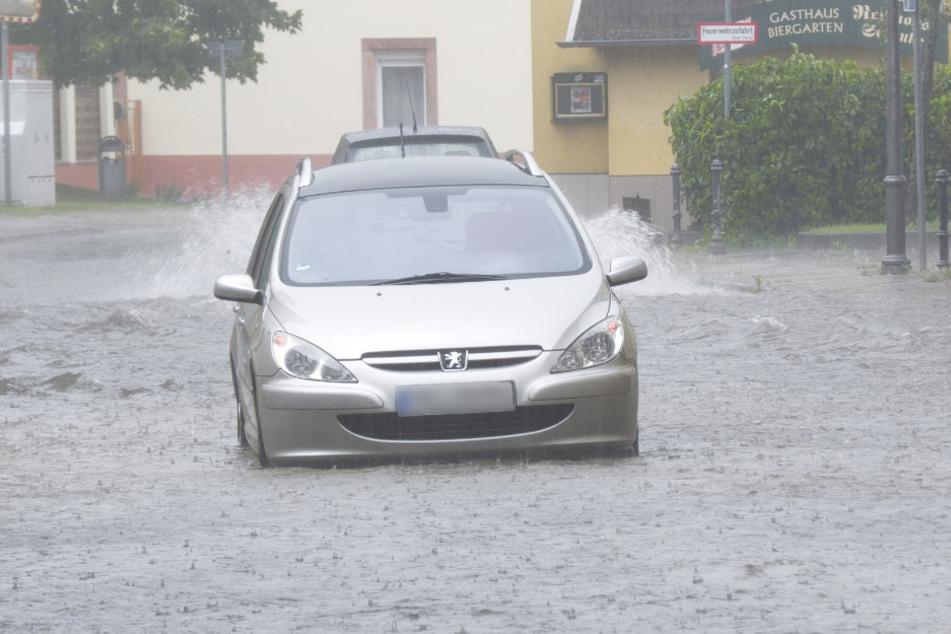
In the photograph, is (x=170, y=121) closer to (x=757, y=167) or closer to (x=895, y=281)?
(x=757, y=167)

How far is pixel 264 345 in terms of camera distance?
8.16 meters

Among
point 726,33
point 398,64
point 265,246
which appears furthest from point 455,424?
point 398,64

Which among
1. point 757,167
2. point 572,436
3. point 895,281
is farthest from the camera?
point 757,167

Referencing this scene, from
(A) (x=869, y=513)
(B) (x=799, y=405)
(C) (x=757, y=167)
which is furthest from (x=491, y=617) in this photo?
(C) (x=757, y=167)

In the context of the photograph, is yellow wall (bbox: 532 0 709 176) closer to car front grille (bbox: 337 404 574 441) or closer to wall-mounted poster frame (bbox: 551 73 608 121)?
wall-mounted poster frame (bbox: 551 73 608 121)

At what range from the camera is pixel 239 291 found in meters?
8.58

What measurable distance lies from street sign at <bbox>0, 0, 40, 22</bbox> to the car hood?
26560 mm

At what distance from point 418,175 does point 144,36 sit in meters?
26.8

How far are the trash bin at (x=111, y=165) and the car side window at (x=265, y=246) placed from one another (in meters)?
32.8

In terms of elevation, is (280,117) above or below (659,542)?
above

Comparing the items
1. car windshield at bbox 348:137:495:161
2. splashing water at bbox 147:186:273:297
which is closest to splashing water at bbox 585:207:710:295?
car windshield at bbox 348:137:495:161

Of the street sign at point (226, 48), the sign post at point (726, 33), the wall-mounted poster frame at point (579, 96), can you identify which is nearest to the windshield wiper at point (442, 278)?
the sign post at point (726, 33)

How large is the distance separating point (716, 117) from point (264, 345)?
16358mm

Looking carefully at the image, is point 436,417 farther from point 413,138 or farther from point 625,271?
point 413,138
